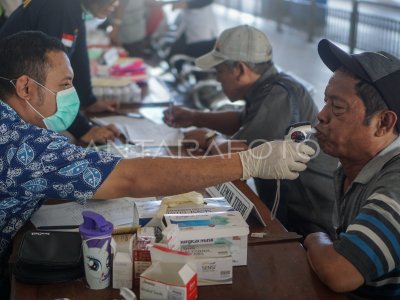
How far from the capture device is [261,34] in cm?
Result: 253

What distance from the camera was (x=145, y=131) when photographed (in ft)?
8.69

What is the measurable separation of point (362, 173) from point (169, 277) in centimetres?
67

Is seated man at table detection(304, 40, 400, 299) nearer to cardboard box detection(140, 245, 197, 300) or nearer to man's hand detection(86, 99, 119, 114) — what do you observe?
cardboard box detection(140, 245, 197, 300)

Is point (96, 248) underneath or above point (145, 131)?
above

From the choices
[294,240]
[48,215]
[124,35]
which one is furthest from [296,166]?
[124,35]

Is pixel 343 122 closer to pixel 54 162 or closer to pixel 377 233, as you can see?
pixel 377 233

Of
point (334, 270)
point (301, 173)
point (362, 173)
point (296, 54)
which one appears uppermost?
point (362, 173)

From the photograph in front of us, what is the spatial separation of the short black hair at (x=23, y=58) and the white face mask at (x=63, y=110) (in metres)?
0.07

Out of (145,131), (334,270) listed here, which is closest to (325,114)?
(334,270)

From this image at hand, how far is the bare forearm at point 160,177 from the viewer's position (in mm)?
1459

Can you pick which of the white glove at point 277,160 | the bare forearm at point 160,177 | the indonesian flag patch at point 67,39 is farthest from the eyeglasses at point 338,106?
the indonesian flag patch at point 67,39

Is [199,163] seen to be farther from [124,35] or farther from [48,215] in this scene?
[124,35]

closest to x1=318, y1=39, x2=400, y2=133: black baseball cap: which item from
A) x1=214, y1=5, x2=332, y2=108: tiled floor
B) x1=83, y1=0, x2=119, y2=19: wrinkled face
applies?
x1=83, y1=0, x2=119, y2=19: wrinkled face

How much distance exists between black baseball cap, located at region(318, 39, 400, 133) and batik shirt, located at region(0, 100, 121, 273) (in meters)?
0.71
